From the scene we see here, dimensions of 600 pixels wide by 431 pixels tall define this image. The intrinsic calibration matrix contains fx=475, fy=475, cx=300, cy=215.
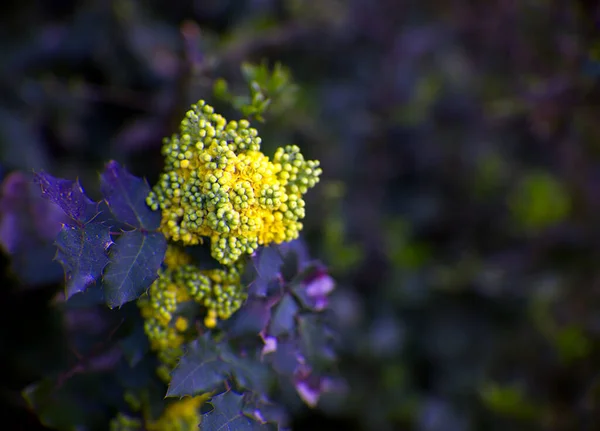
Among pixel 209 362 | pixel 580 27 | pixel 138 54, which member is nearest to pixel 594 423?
pixel 580 27

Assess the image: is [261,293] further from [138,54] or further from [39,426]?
[138,54]

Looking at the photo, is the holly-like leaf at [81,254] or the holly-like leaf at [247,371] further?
the holly-like leaf at [247,371]

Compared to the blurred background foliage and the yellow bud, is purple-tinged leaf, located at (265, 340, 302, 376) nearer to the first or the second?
the yellow bud

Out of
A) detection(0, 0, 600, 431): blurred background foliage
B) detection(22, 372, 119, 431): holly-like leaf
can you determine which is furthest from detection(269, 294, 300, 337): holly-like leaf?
detection(0, 0, 600, 431): blurred background foliage

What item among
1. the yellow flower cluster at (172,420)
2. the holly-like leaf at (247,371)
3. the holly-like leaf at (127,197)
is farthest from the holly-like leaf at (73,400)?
the holly-like leaf at (127,197)

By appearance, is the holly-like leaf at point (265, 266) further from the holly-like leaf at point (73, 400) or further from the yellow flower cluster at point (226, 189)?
the holly-like leaf at point (73, 400)
